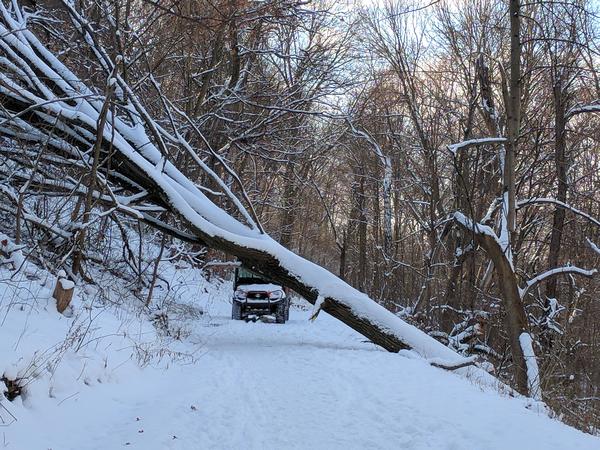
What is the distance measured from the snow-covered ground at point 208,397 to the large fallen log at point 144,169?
118cm

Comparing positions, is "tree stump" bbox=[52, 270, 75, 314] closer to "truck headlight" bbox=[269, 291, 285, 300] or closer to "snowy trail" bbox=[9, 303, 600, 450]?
"snowy trail" bbox=[9, 303, 600, 450]

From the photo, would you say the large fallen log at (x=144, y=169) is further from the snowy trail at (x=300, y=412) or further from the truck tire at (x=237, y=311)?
the truck tire at (x=237, y=311)

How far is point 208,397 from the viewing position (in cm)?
544

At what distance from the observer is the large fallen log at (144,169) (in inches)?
317

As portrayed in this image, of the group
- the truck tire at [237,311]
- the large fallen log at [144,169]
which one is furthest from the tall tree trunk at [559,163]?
the truck tire at [237,311]

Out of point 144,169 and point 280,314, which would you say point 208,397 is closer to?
point 144,169

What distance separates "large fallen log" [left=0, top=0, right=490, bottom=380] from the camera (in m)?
8.05

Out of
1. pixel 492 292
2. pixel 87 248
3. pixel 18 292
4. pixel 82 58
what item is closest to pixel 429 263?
pixel 492 292

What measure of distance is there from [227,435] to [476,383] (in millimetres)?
3836

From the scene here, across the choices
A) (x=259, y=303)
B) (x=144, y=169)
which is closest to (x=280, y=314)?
(x=259, y=303)

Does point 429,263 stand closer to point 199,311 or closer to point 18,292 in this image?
point 199,311

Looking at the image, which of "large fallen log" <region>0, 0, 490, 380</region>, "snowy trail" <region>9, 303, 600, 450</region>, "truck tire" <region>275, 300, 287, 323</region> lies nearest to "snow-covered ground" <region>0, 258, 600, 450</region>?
"snowy trail" <region>9, 303, 600, 450</region>

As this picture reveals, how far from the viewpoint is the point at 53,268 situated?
24.4 feet

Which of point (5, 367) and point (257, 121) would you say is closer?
point (5, 367)
